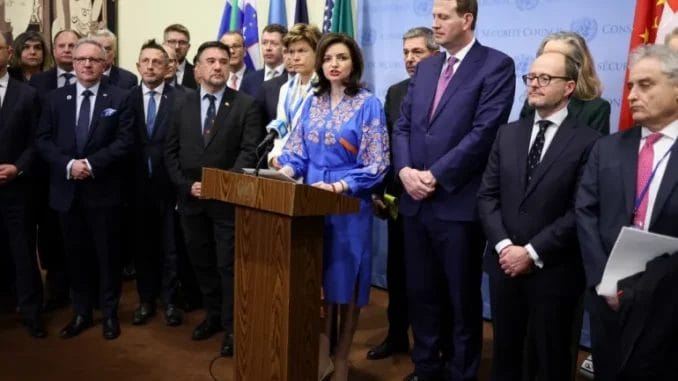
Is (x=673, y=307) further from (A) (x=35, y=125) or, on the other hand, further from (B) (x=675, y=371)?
(A) (x=35, y=125)

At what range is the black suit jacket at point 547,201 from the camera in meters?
2.38

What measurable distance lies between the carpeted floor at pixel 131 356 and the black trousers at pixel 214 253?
21cm

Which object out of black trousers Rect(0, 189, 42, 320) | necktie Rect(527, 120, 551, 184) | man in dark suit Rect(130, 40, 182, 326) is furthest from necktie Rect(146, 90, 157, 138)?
necktie Rect(527, 120, 551, 184)

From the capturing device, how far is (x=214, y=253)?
360cm

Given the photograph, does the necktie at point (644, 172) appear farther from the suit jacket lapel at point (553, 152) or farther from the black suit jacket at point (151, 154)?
the black suit jacket at point (151, 154)

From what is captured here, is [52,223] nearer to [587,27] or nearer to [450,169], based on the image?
[450,169]

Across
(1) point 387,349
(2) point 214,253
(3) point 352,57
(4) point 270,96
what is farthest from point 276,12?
(1) point 387,349

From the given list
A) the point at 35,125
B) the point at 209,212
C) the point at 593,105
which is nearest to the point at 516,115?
the point at 593,105

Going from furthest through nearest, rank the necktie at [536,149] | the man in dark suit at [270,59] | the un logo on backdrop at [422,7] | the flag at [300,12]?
1. the flag at [300,12]
2. the un logo on backdrop at [422,7]
3. the man in dark suit at [270,59]
4. the necktie at [536,149]

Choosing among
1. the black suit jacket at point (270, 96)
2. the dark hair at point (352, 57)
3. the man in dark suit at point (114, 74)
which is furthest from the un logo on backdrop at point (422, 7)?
the man in dark suit at point (114, 74)

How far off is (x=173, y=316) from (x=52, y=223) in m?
1.08

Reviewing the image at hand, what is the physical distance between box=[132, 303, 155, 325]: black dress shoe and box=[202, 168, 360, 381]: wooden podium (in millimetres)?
1606

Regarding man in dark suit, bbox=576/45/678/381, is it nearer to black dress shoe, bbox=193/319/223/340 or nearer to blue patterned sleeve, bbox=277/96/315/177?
blue patterned sleeve, bbox=277/96/315/177

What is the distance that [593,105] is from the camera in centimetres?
280
